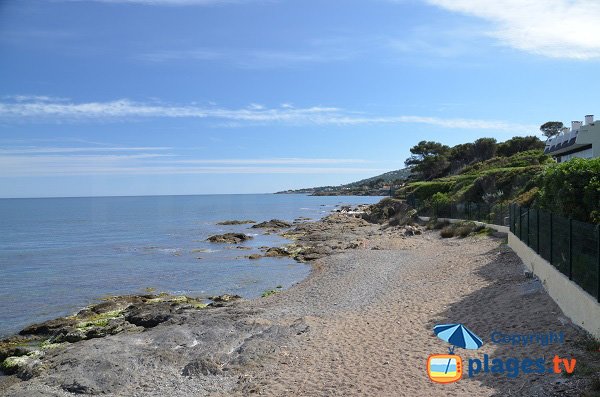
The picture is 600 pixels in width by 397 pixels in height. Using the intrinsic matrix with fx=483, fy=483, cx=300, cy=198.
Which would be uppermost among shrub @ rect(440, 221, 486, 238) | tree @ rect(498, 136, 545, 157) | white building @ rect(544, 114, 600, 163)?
tree @ rect(498, 136, 545, 157)

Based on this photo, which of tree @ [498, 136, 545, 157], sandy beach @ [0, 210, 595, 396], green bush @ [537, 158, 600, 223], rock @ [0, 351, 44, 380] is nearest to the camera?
sandy beach @ [0, 210, 595, 396]

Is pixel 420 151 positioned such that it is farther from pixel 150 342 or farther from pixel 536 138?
pixel 150 342

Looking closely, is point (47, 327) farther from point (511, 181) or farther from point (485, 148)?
point (485, 148)

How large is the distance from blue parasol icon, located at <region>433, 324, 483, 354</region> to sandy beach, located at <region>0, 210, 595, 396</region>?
18cm

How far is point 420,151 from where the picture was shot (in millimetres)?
112125

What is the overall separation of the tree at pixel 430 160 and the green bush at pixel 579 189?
262 ft

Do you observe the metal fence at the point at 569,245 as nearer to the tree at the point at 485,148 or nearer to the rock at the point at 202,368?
the rock at the point at 202,368

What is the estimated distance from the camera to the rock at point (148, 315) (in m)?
16.9

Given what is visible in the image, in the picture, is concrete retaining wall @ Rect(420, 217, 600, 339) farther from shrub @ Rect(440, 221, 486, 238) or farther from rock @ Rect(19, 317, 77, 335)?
rock @ Rect(19, 317, 77, 335)

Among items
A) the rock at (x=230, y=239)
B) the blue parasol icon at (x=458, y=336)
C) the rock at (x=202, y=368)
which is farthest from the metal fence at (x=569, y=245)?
the rock at (x=230, y=239)

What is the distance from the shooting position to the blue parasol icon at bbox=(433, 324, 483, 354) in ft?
34.4

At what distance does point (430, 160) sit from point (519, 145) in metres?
18.6

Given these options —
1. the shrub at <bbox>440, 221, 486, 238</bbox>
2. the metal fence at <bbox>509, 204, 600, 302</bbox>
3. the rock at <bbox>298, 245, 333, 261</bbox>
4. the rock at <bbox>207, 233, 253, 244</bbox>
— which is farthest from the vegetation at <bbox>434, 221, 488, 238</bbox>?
the rock at <bbox>207, 233, 253, 244</bbox>

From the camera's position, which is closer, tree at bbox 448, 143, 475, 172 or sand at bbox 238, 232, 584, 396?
sand at bbox 238, 232, 584, 396
